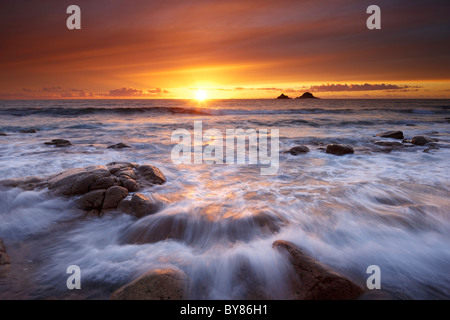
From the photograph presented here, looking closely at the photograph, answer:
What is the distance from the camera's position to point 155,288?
97.1 inches

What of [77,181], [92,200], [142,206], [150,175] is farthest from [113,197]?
[150,175]

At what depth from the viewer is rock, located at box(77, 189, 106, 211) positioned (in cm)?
454

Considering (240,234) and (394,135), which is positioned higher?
(394,135)

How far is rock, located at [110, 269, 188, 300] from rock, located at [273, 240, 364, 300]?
4.21 ft

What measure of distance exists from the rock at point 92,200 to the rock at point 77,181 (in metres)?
0.30

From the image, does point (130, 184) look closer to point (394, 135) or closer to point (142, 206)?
point (142, 206)

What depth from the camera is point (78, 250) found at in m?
3.55

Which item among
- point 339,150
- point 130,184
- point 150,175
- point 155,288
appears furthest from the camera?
point 339,150

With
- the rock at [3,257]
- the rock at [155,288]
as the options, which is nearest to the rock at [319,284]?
the rock at [155,288]

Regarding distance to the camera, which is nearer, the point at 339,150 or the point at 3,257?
the point at 3,257

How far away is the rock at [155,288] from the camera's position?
7.89ft

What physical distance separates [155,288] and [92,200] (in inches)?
112

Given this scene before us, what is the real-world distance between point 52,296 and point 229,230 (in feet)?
7.96

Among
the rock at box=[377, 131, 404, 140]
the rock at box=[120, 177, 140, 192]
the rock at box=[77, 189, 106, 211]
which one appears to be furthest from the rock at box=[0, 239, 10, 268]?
the rock at box=[377, 131, 404, 140]
